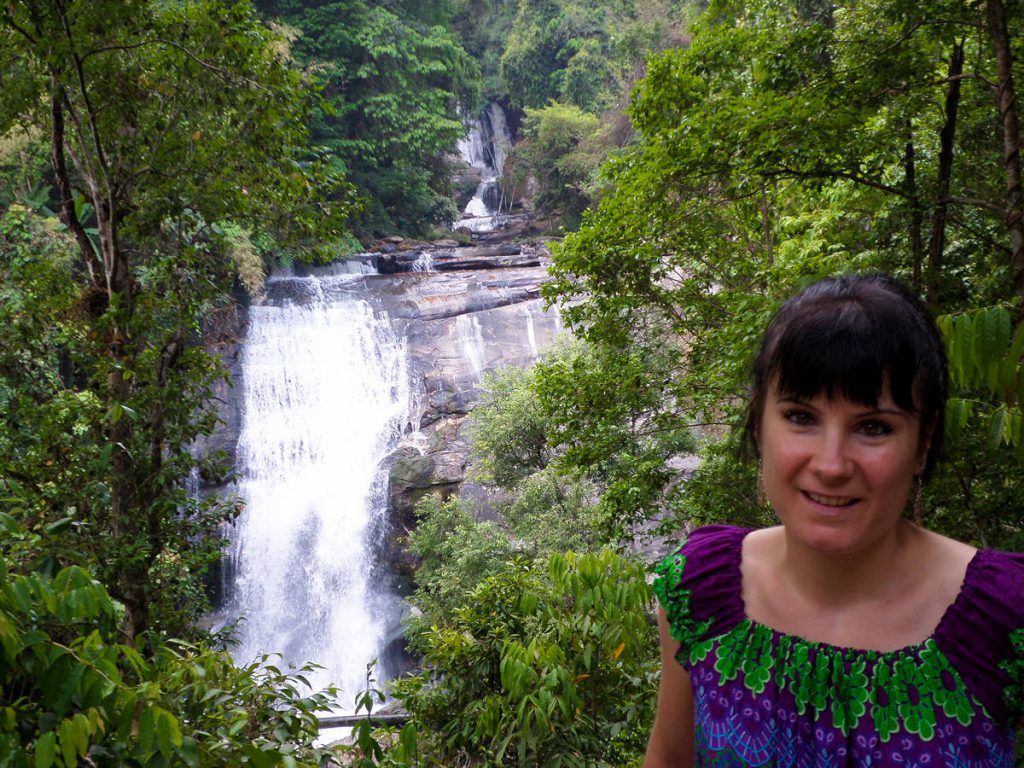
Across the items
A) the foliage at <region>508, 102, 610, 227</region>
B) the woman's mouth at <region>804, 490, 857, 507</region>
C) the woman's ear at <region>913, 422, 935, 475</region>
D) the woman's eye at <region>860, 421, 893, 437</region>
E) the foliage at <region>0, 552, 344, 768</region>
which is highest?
the foliage at <region>508, 102, 610, 227</region>

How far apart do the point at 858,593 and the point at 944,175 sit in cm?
361

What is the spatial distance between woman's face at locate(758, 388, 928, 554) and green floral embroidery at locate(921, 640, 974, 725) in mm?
152

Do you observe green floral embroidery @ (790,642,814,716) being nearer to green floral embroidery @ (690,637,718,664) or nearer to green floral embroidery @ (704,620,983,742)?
green floral embroidery @ (704,620,983,742)

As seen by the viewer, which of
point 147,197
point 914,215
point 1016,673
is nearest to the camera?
point 1016,673

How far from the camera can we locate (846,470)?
918 millimetres

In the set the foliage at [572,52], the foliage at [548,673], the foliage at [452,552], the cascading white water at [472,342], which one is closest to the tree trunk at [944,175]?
the foliage at [548,673]

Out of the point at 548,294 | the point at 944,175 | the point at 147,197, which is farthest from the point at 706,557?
the point at 548,294

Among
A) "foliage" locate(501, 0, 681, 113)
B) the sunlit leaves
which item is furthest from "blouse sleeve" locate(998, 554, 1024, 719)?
"foliage" locate(501, 0, 681, 113)

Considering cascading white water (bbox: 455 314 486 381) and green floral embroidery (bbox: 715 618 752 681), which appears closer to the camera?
green floral embroidery (bbox: 715 618 752 681)

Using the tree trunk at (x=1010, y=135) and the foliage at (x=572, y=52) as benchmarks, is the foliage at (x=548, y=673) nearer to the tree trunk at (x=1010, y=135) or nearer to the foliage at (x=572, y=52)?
the tree trunk at (x=1010, y=135)

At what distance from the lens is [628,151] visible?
17.4 ft

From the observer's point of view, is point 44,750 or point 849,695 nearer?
point 849,695

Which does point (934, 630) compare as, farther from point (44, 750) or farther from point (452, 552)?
point (452, 552)

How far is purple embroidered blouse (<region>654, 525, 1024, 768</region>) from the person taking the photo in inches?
35.8
